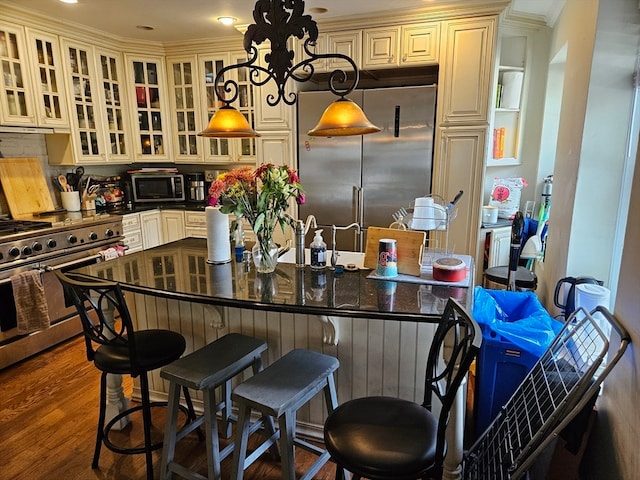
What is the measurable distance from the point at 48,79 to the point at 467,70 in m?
3.46

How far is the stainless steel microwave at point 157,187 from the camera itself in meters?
4.44

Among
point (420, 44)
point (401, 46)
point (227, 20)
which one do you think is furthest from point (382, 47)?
point (227, 20)

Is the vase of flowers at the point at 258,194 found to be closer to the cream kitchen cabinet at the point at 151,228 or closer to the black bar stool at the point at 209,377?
the black bar stool at the point at 209,377

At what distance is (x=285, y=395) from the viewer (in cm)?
154

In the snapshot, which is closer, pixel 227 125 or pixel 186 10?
pixel 227 125

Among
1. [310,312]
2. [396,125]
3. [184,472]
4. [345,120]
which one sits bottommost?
[184,472]

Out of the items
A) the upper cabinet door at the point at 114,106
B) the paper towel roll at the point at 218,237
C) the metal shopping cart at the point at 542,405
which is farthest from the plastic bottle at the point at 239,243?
the upper cabinet door at the point at 114,106

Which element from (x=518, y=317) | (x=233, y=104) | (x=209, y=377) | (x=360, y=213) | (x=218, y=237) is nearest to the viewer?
(x=209, y=377)

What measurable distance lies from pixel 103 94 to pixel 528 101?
4.08m

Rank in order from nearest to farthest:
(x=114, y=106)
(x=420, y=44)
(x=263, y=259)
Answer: (x=263, y=259) → (x=420, y=44) → (x=114, y=106)

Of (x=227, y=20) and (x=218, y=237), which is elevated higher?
(x=227, y=20)

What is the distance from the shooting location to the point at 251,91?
423cm

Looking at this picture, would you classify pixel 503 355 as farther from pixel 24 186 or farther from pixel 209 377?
pixel 24 186

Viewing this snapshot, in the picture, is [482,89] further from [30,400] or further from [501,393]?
[30,400]
